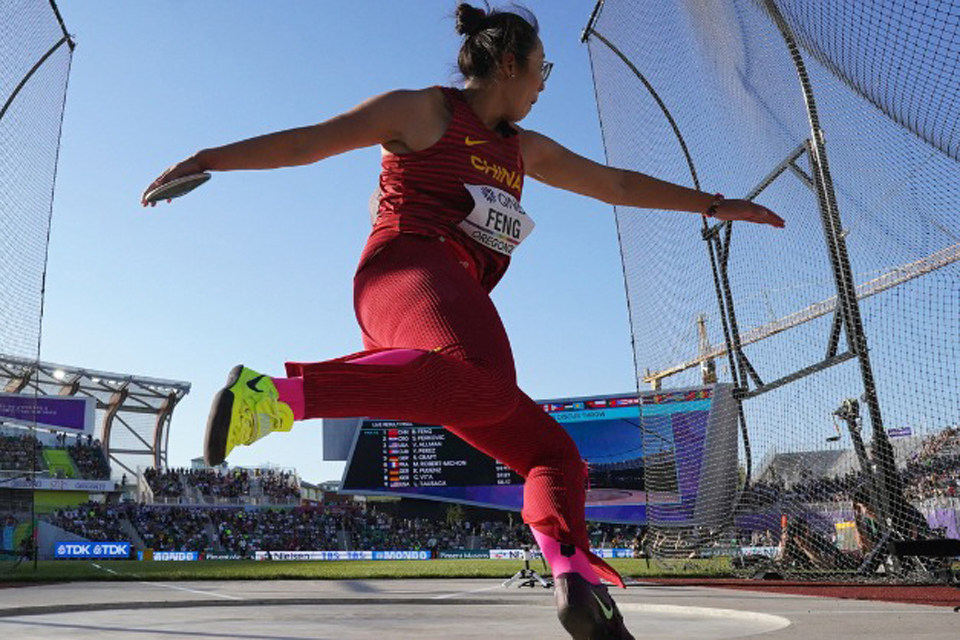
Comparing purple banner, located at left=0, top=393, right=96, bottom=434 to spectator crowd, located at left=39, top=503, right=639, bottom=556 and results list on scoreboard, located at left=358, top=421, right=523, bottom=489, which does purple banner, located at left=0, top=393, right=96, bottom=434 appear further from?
results list on scoreboard, located at left=358, top=421, right=523, bottom=489

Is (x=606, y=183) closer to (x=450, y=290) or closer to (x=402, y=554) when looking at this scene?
(x=450, y=290)

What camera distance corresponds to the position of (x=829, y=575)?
8859 mm

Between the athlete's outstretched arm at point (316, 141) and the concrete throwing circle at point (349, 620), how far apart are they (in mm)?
2438

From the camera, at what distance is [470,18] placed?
272 centimetres

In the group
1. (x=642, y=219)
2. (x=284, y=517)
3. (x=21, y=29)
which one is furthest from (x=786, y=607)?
(x=284, y=517)

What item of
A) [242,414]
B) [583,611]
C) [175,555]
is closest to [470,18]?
[242,414]

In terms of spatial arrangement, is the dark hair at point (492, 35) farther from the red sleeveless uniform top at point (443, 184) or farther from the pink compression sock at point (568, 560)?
the pink compression sock at point (568, 560)

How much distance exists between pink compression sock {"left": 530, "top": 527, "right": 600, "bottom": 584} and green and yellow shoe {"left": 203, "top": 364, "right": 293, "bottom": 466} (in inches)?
33.7

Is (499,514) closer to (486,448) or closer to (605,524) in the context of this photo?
(605,524)

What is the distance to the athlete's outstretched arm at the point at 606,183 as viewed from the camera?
10.1 feet

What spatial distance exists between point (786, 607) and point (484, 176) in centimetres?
405

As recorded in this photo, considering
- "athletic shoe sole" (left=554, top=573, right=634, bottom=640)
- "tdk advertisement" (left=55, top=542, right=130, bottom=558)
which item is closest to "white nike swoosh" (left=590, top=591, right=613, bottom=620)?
"athletic shoe sole" (left=554, top=573, right=634, bottom=640)

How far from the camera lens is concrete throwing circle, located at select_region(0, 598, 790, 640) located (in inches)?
172

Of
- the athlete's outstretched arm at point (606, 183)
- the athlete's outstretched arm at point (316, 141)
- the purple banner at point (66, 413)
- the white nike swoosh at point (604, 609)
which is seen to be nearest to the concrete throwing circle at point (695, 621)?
the white nike swoosh at point (604, 609)
